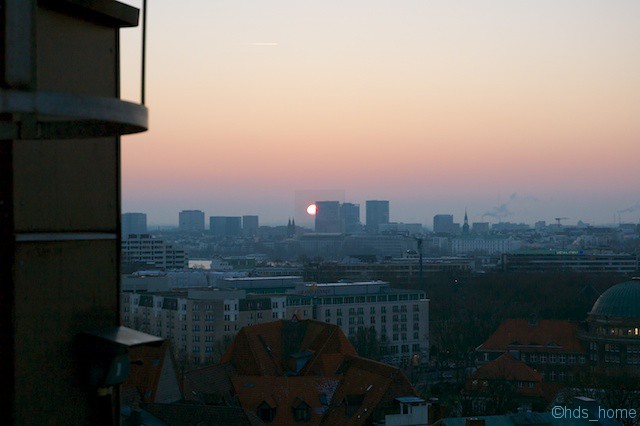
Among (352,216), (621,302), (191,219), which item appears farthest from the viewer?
(191,219)

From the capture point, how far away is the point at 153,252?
83938mm

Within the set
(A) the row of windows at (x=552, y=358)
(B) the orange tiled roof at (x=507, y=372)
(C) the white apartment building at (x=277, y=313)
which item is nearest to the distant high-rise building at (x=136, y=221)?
(C) the white apartment building at (x=277, y=313)

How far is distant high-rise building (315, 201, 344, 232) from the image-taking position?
12272cm

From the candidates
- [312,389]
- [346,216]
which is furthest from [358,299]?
[346,216]

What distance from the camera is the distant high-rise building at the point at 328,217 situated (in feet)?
403

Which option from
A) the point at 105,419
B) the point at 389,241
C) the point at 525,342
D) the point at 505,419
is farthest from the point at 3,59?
the point at 389,241

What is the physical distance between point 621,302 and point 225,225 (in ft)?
498

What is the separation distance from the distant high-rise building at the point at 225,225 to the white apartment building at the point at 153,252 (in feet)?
306

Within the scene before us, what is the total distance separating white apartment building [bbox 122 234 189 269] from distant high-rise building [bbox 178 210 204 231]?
108394mm

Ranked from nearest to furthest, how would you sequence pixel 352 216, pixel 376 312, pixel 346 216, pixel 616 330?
pixel 616 330 → pixel 376 312 → pixel 346 216 → pixel 352 216

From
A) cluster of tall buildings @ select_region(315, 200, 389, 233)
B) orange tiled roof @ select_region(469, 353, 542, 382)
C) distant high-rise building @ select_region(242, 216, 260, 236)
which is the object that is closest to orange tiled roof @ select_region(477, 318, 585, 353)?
orange tiled roof @ select_region(469, 353, 542, 382)

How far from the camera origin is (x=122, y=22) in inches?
115

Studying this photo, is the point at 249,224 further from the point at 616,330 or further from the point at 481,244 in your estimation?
the point at 616,330

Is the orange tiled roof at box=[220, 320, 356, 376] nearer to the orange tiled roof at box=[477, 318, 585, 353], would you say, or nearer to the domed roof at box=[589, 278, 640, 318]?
the orange tiled roof at box=[477, 318, 585, 353]
